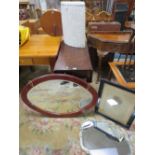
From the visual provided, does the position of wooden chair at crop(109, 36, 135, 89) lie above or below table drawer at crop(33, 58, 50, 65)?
below

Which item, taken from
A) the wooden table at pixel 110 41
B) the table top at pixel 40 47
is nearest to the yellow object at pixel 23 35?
the table top at pixel 40 47

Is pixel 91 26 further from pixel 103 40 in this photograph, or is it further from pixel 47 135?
pixel 47 135

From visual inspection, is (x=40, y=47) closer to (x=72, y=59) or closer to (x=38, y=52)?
(x=38, y=52)

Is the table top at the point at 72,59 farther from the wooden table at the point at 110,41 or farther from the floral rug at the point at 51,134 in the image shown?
→ the floral rug at the point at 51,134

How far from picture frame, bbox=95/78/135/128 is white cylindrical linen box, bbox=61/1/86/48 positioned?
1.76 feet

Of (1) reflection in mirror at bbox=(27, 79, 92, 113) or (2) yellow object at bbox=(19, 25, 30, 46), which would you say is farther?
(2) yellow object at bbox=(19, 25, 30, 46)

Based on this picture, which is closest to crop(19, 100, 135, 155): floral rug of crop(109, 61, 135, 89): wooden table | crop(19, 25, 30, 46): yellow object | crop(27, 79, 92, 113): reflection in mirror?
crop(27, 79, 92, 113): reflection in mirror

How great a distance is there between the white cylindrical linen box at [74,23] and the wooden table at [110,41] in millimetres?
120

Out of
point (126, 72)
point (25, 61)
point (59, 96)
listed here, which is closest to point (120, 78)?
point (126, 72)

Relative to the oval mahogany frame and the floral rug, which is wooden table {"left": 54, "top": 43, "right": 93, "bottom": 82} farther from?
the floral rug

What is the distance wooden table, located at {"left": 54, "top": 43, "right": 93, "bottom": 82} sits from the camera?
1.26 meters

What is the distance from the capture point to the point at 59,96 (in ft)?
4.85
